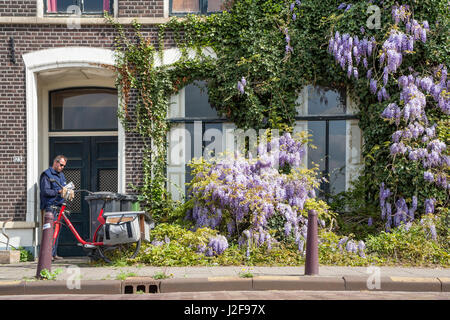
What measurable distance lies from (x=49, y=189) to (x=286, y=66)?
522 cm

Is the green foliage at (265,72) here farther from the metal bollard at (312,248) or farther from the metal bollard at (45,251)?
the metal bollard at (45,251)

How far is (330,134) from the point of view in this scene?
31.6 ft

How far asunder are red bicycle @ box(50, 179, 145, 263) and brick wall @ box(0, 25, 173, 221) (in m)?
1.94

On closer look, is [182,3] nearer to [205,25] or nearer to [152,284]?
[205,25]

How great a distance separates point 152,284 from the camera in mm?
5848

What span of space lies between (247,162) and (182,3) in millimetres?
3910

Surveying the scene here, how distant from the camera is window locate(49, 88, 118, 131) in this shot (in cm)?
1032

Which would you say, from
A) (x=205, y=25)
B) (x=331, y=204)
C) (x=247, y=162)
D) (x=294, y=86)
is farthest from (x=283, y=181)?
(x=205, y=25)

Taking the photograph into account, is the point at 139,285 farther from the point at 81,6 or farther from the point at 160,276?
the point at 81,6

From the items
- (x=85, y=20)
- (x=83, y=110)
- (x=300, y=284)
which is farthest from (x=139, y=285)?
(x=85, y=20)

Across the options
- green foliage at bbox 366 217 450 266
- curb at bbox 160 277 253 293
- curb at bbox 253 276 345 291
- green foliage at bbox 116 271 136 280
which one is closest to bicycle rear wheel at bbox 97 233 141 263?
green foliage at bbox 116 271 136 280

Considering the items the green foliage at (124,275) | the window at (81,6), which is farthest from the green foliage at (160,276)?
the window at (81,6)

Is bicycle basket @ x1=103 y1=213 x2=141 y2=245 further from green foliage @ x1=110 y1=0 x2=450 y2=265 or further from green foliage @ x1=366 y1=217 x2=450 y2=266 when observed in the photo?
green foliage @ x1=366 y1=217 x2=450 y2=266

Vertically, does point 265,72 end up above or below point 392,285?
above
